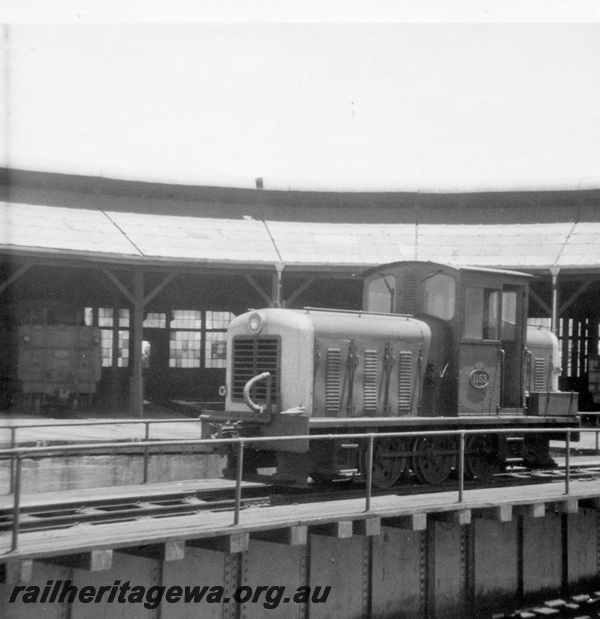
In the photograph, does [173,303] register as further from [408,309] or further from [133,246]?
[408,309]

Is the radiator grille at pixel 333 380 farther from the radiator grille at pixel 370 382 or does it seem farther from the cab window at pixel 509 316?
the cab window at pixel 509 316

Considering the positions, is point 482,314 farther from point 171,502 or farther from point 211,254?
point 211,254

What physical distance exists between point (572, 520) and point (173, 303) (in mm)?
17659

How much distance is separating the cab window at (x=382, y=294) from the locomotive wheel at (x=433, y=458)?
2203 millimetres

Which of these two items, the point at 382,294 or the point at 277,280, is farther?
the point at 277,280

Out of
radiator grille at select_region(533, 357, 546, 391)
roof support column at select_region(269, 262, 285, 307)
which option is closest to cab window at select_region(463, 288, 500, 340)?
radiator grille at select_region(533, 357, 546, 391)

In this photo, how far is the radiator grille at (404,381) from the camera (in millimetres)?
12359

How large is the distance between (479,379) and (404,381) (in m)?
1.30

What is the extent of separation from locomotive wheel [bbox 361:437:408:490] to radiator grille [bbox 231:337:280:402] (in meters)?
1.60

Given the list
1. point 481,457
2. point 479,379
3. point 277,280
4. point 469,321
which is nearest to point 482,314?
point 469,321

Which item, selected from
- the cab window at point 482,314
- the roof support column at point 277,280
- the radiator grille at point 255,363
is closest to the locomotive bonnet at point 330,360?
the radiator grille at point 255,363

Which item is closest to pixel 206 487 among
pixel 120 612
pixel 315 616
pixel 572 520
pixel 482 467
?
pixel 315 616

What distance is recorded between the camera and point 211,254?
76.0ft

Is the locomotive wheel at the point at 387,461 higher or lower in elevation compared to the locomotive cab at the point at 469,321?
lower
